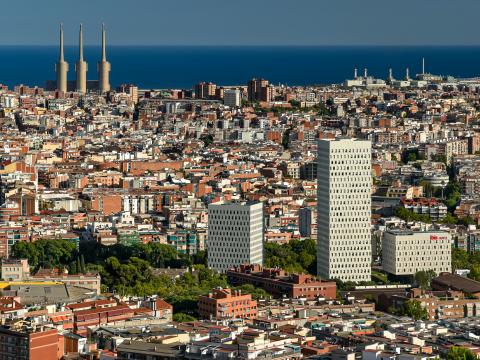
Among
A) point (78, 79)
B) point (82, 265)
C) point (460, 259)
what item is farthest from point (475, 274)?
point (78, 79)

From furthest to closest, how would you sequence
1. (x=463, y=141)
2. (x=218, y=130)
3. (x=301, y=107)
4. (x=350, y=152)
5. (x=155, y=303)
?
(x=301, y=107) < (x=218, y=130) < (x=463, y=141) < (x=350, y=152) < (x=155, y=303)

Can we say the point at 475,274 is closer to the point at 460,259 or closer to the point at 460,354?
the point at 460,259

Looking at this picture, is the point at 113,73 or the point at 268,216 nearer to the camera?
the point at 268,216

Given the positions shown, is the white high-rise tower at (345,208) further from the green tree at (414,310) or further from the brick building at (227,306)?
the brick building at (227,306)

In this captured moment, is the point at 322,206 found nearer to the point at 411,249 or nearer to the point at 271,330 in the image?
the point at 411,249

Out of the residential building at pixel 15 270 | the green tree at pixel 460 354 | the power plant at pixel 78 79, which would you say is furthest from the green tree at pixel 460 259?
the power plant at pixel 78 79

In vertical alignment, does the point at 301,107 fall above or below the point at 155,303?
above

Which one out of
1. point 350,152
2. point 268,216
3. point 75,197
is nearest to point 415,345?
point 350,152

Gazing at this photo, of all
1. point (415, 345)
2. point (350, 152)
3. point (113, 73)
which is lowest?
point (415, 345)
